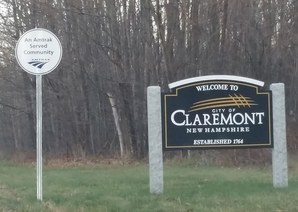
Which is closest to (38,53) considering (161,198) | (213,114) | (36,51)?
(36,51)

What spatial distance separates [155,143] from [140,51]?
18366 millimetres

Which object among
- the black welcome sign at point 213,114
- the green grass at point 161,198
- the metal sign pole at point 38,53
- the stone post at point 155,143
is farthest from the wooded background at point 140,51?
the metal sign pole at point 38,53

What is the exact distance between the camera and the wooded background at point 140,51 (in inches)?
1180

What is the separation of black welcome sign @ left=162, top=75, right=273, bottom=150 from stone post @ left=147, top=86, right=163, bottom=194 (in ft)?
0.66

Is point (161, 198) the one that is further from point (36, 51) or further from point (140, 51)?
point (140, 51)

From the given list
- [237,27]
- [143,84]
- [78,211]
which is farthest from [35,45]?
[237,27]

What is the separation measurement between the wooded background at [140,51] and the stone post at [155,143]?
56.2 ft

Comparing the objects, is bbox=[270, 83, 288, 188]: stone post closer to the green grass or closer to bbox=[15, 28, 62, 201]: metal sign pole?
the green grass

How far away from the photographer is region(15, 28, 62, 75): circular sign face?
1184 centimetres

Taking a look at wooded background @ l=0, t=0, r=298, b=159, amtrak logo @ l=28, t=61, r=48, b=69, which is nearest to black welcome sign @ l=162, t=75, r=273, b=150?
amtrak logo @ l=28, t=61, r=48, b=69

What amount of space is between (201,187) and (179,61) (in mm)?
16913

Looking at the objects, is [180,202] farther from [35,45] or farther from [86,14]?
[86,14]

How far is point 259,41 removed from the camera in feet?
103

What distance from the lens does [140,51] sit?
30.5 m
